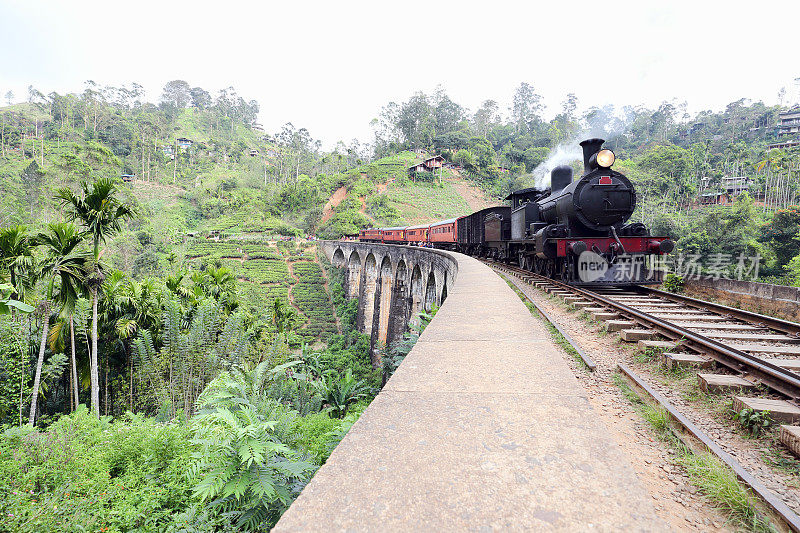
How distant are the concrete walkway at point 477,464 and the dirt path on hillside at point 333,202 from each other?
54749 millimetres

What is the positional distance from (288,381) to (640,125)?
89844 millimetres

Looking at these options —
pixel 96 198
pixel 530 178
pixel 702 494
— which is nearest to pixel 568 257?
pixel 702 494

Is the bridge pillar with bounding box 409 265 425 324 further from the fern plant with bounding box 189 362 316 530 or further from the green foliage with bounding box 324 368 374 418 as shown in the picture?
the fern plant with bounding box 189 362 316 530

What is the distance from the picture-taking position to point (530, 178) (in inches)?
2280

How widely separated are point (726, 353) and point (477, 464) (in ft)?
10.1

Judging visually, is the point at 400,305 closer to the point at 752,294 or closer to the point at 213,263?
the point at 752,294

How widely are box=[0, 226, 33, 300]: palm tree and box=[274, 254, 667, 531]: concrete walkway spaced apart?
7146mm

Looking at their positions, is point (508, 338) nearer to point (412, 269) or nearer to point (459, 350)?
point (459, 350)

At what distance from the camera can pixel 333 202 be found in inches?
2308

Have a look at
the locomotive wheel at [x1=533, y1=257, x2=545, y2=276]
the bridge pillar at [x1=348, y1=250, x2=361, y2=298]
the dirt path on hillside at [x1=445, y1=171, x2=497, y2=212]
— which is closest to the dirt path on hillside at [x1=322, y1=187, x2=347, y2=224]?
the dirt path on hillside at [x1=445, y1=171, x2=497, y2=212]

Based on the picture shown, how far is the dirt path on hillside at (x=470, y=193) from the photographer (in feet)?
187

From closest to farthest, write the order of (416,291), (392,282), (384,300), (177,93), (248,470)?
(248,470) < (416,291) < (392,282) < (384,300) < (177,93)

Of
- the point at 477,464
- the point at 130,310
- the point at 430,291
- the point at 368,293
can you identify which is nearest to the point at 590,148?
the point at 430,291

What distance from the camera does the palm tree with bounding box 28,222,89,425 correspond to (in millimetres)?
6504
